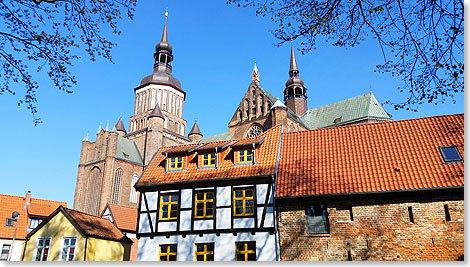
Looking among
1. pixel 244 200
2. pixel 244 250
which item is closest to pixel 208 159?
pixel 244 200

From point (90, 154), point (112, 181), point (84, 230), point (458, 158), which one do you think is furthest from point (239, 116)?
point (458, 158)

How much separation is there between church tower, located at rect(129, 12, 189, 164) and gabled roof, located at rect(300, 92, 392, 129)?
79.6 feet

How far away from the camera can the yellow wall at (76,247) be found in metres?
17.6

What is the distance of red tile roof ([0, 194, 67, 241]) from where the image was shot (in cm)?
2680

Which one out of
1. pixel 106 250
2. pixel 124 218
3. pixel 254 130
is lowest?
pixel 106 250

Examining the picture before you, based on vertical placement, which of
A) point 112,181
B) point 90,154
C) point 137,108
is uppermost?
point 137,108

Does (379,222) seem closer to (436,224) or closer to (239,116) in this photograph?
(436,224)

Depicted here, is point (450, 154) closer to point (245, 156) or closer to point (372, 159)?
point (372, 159)

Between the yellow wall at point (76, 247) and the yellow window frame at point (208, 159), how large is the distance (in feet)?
21.4

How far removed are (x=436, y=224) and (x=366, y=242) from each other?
2.39 metres

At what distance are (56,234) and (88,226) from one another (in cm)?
151

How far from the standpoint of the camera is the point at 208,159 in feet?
57.3

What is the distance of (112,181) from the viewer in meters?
48.9

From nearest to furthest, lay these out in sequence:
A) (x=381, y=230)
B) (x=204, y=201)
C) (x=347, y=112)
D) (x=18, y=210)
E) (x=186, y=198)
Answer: (x=381, y=230) → (x=204, y=201) → (x=186, y=198) → (x=18, y=210) → (x=347, y=112)
